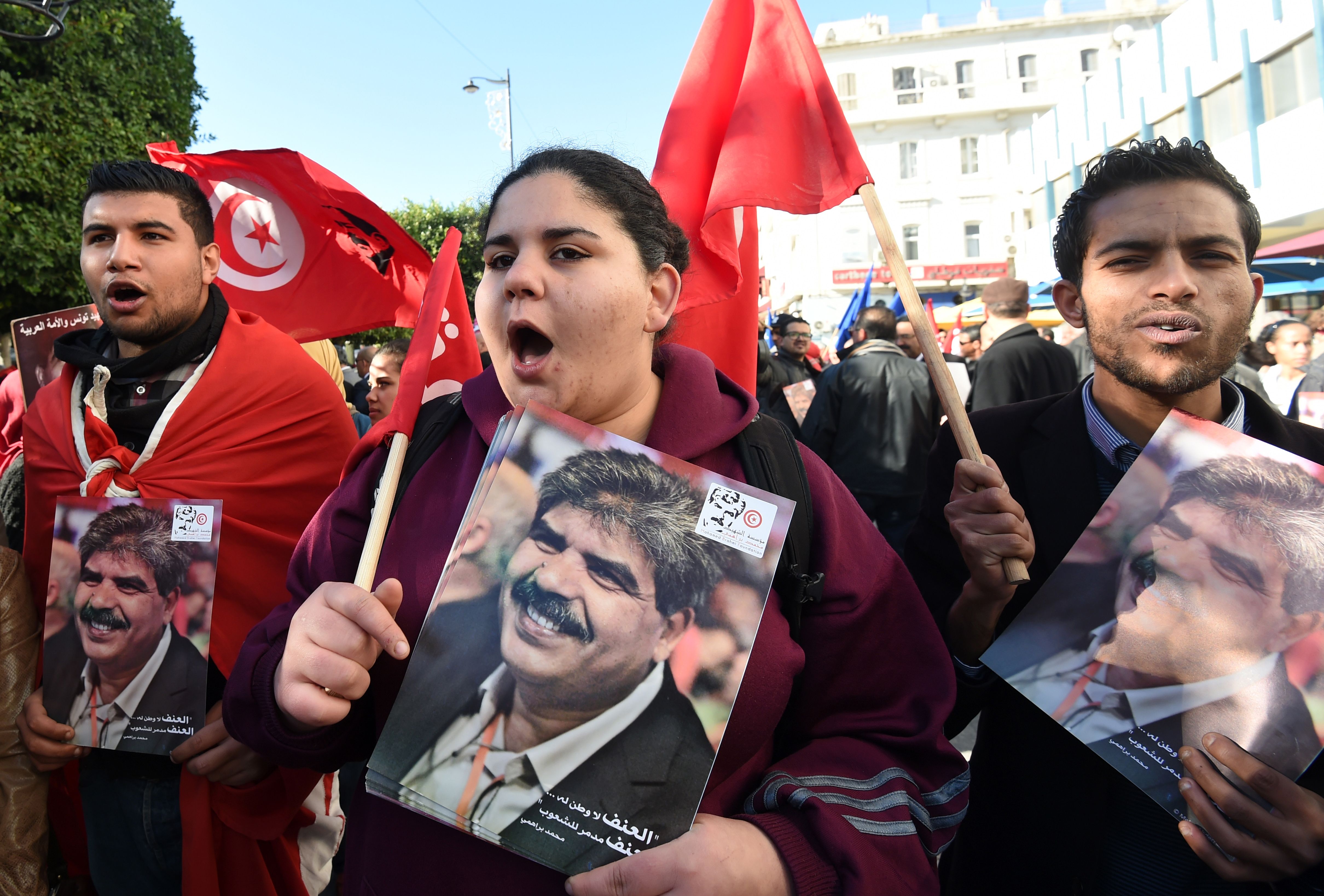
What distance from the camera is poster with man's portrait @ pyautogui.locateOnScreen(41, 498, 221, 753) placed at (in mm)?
1882

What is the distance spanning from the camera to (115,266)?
2.21m

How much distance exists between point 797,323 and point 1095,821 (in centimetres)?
686

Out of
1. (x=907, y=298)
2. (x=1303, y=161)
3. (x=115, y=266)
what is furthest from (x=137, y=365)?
(x=1303, y=161)

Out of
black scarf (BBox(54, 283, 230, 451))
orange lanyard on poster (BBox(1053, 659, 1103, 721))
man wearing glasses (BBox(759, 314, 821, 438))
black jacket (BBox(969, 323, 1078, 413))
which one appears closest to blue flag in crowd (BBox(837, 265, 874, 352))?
man wearing glasses (BBox(759, 314, 821, 438))

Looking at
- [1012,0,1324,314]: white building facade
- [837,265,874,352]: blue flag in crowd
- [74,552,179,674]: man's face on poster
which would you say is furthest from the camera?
[1012,0,1324,314]: white building facade

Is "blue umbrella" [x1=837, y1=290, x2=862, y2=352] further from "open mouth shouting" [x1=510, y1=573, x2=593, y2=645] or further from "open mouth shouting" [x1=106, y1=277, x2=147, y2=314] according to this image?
"open mouth shouting" [x1=510, y1=573, x2=593, y2=645]

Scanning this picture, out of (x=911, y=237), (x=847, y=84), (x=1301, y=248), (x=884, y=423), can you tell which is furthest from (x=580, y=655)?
(x=847, y=84)

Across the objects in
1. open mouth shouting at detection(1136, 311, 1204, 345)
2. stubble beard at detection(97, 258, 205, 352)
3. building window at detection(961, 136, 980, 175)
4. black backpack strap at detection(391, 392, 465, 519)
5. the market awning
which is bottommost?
black backpack strap at detection(391, 392, 465, 519)

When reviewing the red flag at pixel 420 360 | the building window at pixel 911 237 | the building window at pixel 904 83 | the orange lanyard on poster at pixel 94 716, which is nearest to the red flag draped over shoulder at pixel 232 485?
the orange lanyard on poster at pixel 94 716

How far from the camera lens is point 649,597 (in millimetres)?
1111

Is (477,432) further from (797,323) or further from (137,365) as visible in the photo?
(797,323)

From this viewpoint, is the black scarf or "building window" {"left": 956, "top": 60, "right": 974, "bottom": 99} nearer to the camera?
the black scarf

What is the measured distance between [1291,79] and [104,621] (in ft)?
71.9

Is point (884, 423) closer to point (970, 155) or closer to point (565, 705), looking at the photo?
point (565, 705)
